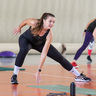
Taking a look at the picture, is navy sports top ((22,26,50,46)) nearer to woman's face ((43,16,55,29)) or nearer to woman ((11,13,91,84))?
woman ((11,13,91,84))

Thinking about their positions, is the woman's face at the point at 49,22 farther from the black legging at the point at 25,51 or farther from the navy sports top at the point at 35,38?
the black legging at the point at 25,51

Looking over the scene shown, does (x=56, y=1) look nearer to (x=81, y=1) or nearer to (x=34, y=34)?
(x=81, y=1)

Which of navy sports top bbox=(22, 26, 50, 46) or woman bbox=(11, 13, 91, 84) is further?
navy sports top bbox=(22, 26, 50, 46)

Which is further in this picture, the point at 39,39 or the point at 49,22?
the point at 39,39

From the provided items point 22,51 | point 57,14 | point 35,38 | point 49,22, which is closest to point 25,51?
point 22,51

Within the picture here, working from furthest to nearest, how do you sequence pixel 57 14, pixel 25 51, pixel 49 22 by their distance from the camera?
pixel 57 14 → pixel 25 51 → pixel 49 22

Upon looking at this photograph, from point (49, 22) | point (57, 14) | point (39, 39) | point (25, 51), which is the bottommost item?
point (25, 51)

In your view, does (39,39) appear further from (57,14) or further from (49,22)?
(57,14)

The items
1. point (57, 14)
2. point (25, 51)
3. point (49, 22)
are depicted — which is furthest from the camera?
point (57, 14)

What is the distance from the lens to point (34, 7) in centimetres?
1292

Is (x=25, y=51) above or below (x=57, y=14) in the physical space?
below

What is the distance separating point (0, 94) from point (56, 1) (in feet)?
35.0

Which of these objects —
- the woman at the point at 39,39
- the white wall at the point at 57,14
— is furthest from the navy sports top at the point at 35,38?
the white wall at the point at 57,14

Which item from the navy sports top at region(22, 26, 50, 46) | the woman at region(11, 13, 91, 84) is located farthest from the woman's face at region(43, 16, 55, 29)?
the navy sports top at region(22, 26, 50, 46)
